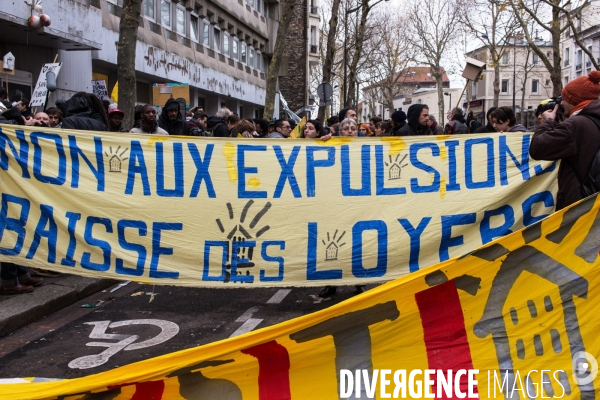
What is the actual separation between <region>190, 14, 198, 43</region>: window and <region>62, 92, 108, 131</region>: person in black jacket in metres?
21.4

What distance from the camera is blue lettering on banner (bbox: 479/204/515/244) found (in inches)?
222

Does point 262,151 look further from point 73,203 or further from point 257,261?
point 73,203

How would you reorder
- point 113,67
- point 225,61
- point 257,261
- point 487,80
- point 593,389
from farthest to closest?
point 487,80 → point 225,61 → point 113,67 → point 257,261 → point 593,389

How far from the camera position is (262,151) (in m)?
5.74

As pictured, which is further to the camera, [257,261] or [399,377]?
[257,261]

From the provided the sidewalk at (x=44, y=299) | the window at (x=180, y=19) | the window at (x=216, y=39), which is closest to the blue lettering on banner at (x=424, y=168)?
the sidewalk at (x=44, y=299)

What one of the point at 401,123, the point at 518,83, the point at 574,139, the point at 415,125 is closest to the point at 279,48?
the point at 401,123

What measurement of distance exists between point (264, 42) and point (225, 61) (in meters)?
9.50

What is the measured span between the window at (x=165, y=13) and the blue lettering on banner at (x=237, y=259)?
22.0m

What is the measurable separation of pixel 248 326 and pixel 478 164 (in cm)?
237

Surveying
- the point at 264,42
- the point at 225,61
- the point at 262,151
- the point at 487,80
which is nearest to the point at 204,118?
the point at 262,151

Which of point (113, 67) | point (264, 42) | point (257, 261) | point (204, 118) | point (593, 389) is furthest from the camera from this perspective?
point (264, 42)

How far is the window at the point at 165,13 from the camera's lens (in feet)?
85.8

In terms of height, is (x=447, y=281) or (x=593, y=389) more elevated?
(x=447, y=281)
